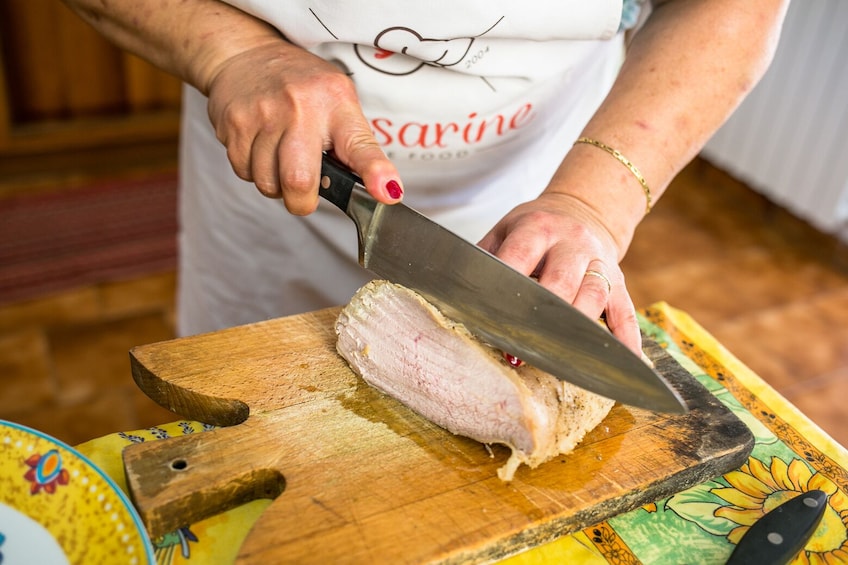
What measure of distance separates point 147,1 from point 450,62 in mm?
→ 445

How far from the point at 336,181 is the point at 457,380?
11.8 inches

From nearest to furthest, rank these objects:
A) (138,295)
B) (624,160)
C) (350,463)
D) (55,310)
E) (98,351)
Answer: (350,463)
(624,160)
(98,351)
(55,310)
(138,295)

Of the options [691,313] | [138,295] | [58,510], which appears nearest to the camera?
[58,510]

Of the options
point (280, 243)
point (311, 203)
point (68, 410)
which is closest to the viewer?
point (311, 203)

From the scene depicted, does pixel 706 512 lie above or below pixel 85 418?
above

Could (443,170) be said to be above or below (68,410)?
above

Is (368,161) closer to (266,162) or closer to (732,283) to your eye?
(266,162)

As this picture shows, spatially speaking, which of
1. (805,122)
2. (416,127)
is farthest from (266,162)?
(805,122)

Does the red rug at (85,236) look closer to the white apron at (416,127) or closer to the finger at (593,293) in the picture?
the white apron at (416,127)

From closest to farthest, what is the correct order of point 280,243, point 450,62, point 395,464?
point 395,464 → point 450,62 → point 280,243

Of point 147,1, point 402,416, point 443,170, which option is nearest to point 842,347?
point 443,170

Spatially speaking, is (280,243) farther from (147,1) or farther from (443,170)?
(147,1)

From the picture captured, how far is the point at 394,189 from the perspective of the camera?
0.92 meters

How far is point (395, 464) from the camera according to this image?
87cm
